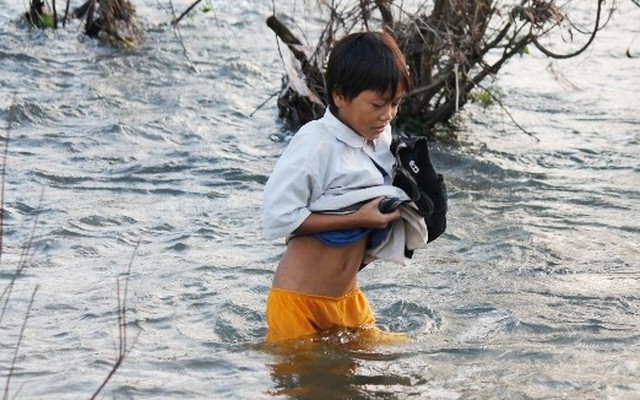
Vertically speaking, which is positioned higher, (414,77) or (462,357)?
(414,77)

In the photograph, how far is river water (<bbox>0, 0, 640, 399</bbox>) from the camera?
523 centimetres

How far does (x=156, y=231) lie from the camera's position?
25.5 ft

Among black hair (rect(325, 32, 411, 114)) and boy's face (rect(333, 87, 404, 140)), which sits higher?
black hair (rect(325, 32, 411, 114))

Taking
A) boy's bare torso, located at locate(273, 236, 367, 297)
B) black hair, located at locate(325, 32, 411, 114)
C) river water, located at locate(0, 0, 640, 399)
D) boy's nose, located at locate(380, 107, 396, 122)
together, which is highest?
black hair, located at locate(325, 32, 411, 114)

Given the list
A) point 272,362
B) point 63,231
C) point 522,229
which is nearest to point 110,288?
point 63,231

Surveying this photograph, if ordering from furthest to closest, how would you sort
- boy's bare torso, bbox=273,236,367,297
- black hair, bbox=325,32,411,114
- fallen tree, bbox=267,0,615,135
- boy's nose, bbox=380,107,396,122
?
fallen tree, bbox=267,0,615,135 < boy's bare torso, bbox=273,236,367,297 < boy's nose, bbox=380,107,396,122 < black hair, bbox=325,32,411,114

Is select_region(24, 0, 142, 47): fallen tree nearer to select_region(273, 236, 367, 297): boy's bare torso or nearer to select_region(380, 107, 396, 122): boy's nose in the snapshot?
select_region(273, 236, 367, 297): boy's bare torso

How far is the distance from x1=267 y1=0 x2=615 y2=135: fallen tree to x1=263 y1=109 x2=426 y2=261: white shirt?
3797 mm

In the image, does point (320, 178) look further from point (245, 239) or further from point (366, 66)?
point (245, 239)

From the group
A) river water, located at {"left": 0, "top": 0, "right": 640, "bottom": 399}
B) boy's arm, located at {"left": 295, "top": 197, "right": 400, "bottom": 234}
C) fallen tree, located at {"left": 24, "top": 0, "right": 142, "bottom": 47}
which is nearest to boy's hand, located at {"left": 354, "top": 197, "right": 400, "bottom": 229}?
boy's arm, located at {"left": 295, "top": 197, "right": 400, "bottom": 234}

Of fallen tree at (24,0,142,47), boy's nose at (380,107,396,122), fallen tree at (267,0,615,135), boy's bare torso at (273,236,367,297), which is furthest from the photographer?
fallen tree at (24,0,142,47)

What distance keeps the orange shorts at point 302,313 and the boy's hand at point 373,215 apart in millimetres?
425

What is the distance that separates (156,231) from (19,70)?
4.13m

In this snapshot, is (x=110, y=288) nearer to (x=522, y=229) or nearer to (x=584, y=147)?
(x=522, y=229)
